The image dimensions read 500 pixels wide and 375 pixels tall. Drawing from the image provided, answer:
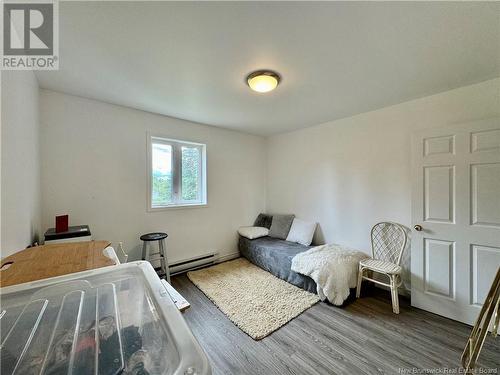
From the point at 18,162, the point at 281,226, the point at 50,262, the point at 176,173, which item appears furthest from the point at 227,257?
the point at 18,162

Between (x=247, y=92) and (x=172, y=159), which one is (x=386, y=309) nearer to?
(x=247, y=92)

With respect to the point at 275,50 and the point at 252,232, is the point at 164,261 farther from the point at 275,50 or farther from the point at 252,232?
→ the point at 275,50

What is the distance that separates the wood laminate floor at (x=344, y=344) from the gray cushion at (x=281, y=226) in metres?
1.48

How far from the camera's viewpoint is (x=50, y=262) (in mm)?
1043

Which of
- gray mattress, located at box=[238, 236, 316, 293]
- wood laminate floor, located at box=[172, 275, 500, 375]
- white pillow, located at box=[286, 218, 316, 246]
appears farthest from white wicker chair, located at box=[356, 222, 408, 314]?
white pillow, located at box=[286, 218, 316, 246]

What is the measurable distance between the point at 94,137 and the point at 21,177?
1.19m

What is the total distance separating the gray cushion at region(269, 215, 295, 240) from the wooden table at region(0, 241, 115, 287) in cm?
284

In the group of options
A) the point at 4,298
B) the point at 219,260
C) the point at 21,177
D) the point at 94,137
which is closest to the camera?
the point at 4,298

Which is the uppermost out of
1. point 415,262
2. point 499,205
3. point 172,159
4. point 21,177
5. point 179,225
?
point 172,159

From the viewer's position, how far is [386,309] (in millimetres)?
2207

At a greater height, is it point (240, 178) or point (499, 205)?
point (240, 178)

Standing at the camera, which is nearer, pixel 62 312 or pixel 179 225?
Result: pixel 62 312

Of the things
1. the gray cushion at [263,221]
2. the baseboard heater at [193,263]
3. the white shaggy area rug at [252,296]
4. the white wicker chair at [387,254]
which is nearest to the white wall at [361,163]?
the white wicker chair at [387,254]

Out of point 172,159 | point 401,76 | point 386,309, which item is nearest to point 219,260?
point 172,159
